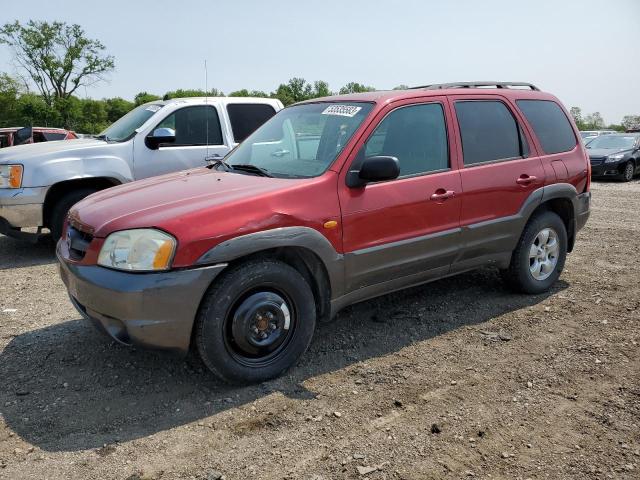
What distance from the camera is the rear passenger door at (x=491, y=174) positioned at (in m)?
4.41

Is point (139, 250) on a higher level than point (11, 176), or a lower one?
lower

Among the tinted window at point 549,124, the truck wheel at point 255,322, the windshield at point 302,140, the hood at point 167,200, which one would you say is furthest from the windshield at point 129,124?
the tinted window at point 549,124

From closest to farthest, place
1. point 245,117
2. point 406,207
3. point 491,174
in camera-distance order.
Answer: point 406,207 → point 491,174 → point 245,117

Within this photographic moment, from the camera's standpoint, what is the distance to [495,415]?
3.14 metres

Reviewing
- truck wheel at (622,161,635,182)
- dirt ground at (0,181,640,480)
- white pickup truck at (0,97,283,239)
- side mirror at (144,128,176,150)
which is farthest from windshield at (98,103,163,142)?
truck wheel at (622,161,635,182)

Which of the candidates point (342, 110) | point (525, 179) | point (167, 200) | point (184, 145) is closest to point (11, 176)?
point (184, 145)

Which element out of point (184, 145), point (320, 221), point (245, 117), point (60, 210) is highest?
point (245, 117)

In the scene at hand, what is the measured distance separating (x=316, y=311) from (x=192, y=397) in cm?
98

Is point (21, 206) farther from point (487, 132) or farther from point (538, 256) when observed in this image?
point (538, 256)

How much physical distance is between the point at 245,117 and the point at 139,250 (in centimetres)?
486

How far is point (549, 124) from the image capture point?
5125 millimetres

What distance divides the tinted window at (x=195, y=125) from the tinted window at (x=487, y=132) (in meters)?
3.88

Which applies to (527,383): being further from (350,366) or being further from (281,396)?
(281,396)

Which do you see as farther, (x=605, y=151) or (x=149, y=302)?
(x=605, y=151)
